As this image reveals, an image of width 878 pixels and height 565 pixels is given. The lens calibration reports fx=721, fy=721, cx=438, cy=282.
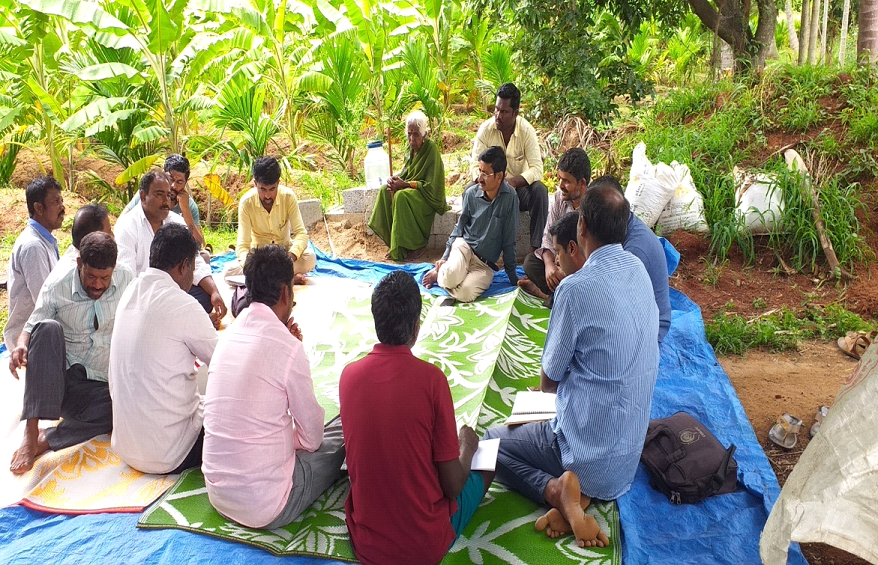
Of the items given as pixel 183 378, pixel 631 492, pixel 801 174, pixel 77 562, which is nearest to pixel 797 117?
pixel 801 174

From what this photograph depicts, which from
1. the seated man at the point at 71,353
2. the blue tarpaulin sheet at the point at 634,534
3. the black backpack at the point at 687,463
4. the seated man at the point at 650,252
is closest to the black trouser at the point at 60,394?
the seated man at the point at 71,353

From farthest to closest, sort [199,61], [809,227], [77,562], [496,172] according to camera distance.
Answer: [199,61] < [809,227] < [496,172] < [77,562]

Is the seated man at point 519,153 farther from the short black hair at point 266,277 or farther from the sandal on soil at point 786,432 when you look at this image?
the short black hair at point 266,277

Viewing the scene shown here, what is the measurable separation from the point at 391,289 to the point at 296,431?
862 mm

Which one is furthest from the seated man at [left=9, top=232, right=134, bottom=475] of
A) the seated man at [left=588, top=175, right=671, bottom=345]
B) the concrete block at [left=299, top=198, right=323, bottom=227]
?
the concrete block at [left=299, top=198, right=323, bottom=227]

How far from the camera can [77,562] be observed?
9.70 feet

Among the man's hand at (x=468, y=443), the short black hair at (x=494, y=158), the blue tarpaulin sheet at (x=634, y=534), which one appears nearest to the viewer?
the blue tarpaulin sheet at (x=634, y=534)

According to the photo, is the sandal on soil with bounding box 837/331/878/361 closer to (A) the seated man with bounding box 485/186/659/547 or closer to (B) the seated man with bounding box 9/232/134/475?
(A) the seated man with bounding box 485/186/659/547

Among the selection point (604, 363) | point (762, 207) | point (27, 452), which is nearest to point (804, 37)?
point (762, 207)

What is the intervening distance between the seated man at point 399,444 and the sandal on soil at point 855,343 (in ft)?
10.9

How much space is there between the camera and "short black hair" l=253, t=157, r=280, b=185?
5516mm

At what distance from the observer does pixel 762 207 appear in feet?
20.1

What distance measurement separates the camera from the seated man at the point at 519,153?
20.2ft

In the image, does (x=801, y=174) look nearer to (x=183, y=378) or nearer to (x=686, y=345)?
(x=686, y=345)
